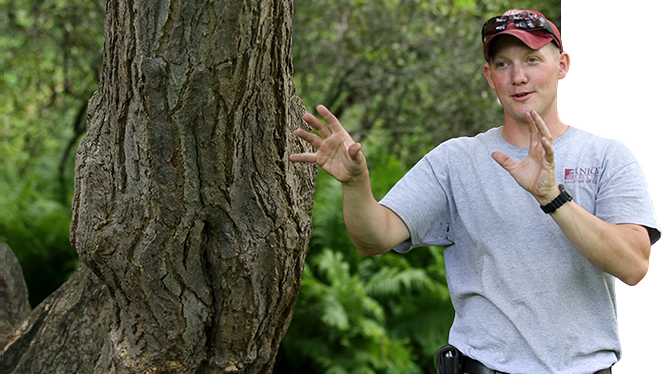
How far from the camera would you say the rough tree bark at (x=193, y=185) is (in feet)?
5.66

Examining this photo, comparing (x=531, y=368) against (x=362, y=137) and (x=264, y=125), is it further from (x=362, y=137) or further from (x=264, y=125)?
(x=362, y=137)

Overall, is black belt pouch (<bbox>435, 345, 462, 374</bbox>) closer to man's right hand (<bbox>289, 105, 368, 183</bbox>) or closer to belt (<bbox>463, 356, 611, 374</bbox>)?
belt (<bbox>463, 356, 611, 374</bbox>)

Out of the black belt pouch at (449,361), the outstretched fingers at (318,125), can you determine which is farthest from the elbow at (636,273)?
the outstretched fingers at (318,125)

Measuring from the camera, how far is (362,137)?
21.8 ft

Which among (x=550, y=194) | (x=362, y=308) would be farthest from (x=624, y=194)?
(x=362, y=308)

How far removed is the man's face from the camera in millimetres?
1923

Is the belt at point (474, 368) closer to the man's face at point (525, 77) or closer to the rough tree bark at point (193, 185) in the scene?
the rough tree bark at point (193, 185)

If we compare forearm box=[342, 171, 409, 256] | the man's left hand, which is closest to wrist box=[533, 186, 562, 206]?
the man's left hand

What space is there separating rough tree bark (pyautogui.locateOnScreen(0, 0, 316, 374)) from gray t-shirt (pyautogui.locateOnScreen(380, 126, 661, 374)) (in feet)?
1.56

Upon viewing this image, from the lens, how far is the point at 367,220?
1.86 m

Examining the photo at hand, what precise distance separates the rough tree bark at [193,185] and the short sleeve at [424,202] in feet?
1.11

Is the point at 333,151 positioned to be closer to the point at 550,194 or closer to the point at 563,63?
the point at 550,194

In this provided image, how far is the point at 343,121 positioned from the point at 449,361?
5263mm

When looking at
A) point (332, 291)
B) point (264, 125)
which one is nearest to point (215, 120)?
point (264, 125)
